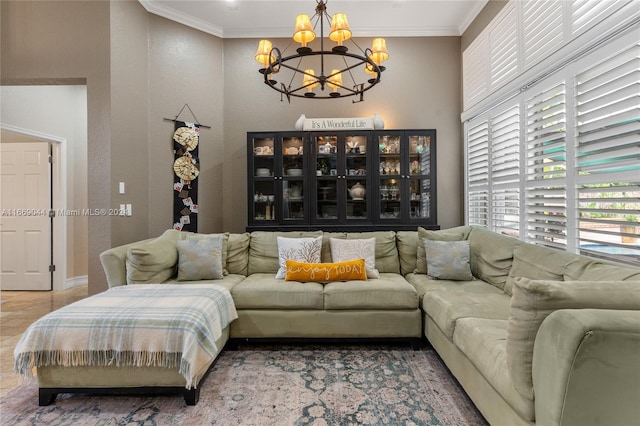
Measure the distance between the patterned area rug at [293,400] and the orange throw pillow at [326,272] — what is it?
0.64 metres

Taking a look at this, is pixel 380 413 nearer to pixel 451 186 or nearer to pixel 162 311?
pixel 162 311

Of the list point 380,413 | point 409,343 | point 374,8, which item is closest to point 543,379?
point 380,413

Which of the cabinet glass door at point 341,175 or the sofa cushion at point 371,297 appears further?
the cabinet glass door at point 341,175

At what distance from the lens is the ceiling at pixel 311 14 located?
12.1 ft

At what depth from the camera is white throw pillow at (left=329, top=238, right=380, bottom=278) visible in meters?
3.06

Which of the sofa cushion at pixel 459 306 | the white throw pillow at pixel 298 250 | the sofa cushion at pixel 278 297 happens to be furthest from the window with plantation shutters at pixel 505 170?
the sofa cushion at pixel 278 297

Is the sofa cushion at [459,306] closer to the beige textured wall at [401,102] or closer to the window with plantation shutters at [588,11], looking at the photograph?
the window with plantation shutters at [588,11]

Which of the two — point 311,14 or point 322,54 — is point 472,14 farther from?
point 322,54

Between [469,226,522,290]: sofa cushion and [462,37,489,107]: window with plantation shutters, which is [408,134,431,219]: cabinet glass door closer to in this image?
[462,37,489,107]: window with plantation shutters

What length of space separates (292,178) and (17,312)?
3.31 meters

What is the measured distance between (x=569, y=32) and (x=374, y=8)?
2202 mm

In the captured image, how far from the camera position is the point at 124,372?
190 cm

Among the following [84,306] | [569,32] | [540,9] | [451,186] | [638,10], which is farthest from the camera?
[451,186]

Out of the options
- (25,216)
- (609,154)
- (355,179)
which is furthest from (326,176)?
(25,216)
